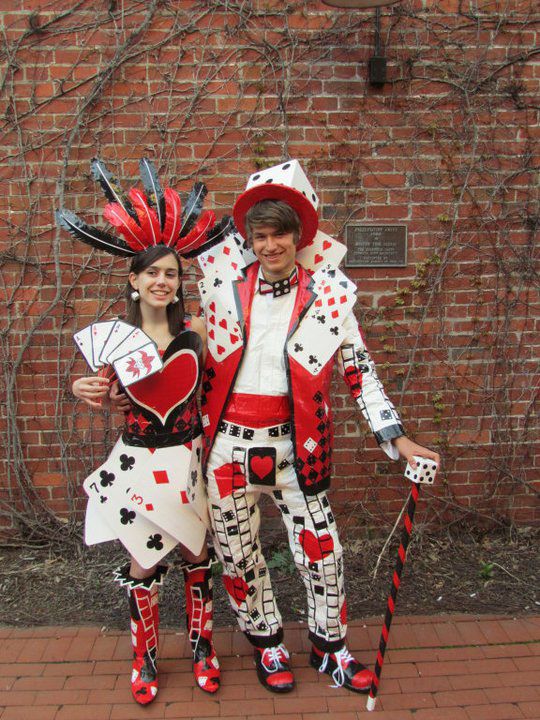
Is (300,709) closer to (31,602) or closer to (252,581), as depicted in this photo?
(252,581)

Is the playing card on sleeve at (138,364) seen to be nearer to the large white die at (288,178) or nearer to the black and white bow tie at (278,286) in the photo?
the black and white bow tie at (278,286)

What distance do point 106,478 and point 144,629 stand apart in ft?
2.16

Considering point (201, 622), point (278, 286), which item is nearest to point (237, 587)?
point (201, 622)

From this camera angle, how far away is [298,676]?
9.03 feet

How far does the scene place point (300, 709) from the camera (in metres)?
2.56

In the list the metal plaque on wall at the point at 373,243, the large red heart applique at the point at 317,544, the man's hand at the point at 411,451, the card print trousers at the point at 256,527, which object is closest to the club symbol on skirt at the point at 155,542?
the card print trousers at the point at 256,527

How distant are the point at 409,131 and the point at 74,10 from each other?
6.21 ft

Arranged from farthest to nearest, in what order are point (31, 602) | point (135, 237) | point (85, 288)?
point (85, 288)
point (31, 602)
point (135, 237)

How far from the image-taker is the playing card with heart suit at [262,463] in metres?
2.45

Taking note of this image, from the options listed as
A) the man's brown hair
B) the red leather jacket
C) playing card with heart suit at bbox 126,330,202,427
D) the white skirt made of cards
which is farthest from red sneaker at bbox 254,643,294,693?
the man's brown hair

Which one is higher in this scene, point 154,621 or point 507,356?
point 507,356

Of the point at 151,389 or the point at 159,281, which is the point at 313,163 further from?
the point at 151,389

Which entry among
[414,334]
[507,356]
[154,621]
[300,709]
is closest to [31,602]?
[154,621]

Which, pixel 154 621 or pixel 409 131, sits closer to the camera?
pixel 154 621
